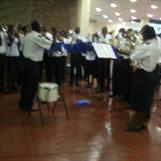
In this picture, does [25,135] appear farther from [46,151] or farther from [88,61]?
[88,61]

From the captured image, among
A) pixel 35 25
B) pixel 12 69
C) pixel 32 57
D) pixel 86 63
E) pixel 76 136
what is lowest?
pixel 76 136

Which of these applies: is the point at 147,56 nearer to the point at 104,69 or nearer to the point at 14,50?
the point at 104,69

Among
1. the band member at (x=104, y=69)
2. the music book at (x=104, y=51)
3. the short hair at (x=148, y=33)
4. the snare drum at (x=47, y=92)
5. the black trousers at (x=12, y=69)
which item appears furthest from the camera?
the band member at (x=104, y=69)

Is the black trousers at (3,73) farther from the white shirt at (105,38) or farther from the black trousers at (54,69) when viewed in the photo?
the white shirt at (105,38)

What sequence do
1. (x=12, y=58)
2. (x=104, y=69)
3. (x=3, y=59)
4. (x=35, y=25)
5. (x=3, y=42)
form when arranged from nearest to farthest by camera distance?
(x=35, y=25) → (x=3, y=42) → (x=3, y=59) → (x=12, y=58) → (x=104, y=69)

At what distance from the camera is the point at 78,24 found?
43.3 feet

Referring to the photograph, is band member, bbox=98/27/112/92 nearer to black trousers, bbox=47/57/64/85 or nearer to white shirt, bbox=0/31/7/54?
black trousers, bbox=47/57/64/85

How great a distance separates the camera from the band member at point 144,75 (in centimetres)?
537

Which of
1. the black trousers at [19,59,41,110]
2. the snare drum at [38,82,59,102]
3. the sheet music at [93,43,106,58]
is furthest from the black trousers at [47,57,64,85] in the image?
the snare drum at [38,82,59,102]

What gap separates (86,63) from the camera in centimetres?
945

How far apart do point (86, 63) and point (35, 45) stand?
3.28m

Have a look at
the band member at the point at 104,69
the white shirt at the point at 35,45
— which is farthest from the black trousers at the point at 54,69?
the white shirt at the point at 35,45

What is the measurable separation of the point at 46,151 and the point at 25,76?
2.26 meters

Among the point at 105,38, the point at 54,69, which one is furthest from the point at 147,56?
the point at 54,69
